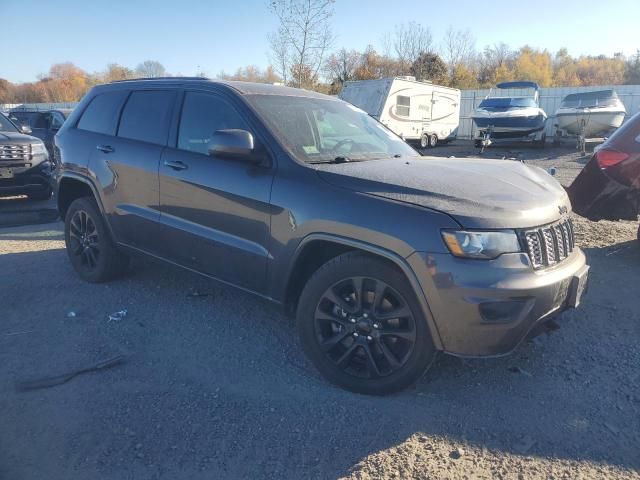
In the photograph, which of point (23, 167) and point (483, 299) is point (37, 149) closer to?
point (23, 167)

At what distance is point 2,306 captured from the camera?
4480 mm

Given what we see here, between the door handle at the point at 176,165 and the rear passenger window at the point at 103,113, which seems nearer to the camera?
the door handle at the point at 176,165

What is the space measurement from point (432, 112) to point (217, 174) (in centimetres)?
1940

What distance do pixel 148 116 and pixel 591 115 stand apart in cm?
1699

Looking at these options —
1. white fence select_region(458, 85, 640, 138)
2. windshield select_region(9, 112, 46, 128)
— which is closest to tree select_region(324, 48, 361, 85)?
white fence select_region(458, 85, 640, 138)

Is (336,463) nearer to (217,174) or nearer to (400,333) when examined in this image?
(400,333)

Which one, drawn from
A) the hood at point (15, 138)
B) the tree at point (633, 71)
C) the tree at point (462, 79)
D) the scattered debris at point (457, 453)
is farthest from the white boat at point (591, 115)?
the tree at point (633, 71)

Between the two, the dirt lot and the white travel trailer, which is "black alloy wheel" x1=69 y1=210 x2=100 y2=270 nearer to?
the dirt lot

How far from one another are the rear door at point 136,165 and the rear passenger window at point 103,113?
0.12m

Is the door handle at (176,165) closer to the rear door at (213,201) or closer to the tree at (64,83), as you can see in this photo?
the rear door at (213,201)

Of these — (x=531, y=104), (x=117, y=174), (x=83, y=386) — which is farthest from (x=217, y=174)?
(x=531, y=104)

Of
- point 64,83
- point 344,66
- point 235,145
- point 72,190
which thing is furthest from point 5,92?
point 235,145

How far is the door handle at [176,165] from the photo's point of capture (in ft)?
12.7

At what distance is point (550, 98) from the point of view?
2450cm
